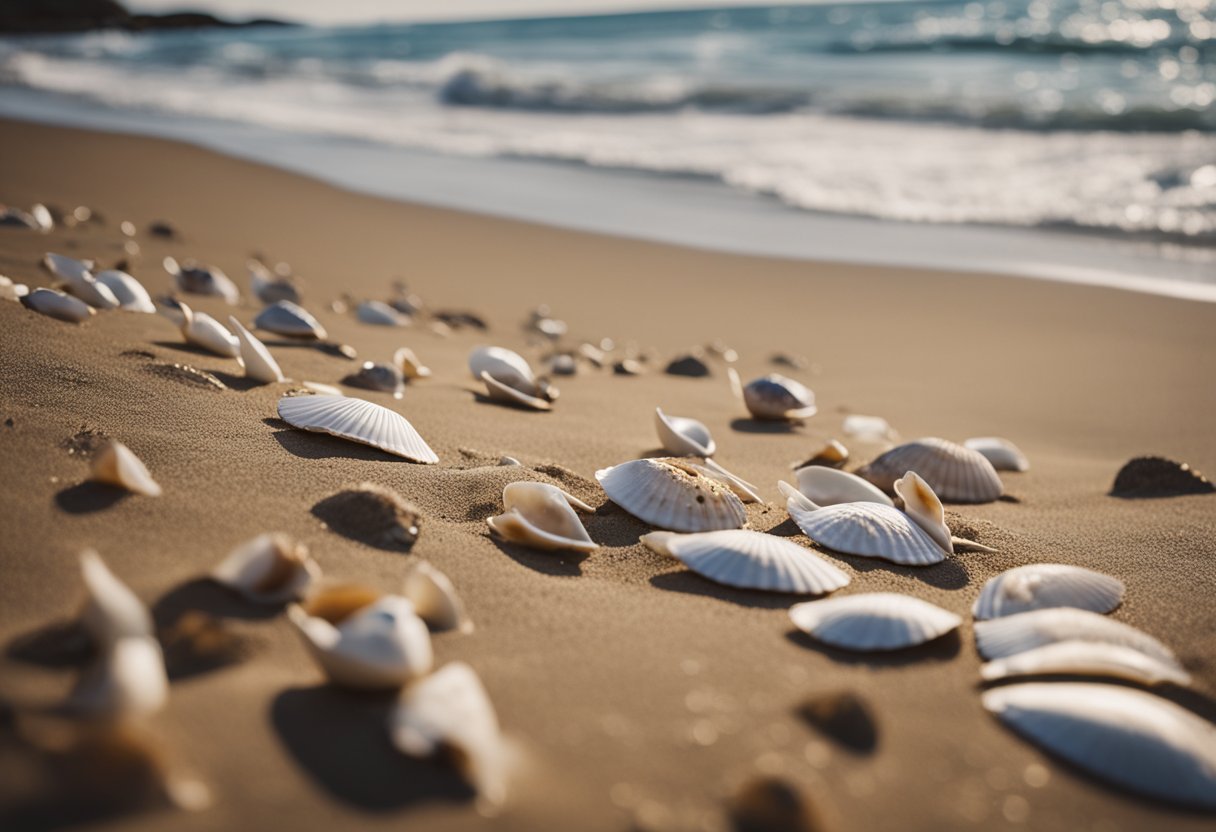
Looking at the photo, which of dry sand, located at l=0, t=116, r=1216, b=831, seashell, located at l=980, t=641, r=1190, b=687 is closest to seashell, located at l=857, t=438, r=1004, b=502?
dry sand, located at l=0, t=116, r=1216, b=831

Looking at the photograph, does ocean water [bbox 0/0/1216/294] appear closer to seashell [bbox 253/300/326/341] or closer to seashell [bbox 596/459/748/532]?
seashell [bbox 253/300/326/341]

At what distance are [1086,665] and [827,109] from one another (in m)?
12.1

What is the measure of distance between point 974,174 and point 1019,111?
3409 mm

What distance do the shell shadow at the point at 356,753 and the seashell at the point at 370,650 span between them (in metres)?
0.03

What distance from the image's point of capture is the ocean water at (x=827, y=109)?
7664mm

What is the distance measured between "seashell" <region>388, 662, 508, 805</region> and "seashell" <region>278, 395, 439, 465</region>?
1.06m

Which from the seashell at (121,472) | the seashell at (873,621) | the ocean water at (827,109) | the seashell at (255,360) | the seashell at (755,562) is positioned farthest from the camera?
the ocean water at (827,109)

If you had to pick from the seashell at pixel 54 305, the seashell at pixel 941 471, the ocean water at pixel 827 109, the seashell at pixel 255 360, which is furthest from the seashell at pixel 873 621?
the ocean water at pixel 827 109

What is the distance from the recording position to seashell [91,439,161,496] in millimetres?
1761

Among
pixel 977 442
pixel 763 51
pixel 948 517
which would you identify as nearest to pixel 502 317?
pixel 977 442

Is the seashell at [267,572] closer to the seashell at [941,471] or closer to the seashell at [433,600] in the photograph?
the seashell at [433,600]

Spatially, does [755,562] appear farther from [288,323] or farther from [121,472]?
[288,323]

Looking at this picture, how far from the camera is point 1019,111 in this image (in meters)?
11.1

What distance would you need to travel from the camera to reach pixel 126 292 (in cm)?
337
